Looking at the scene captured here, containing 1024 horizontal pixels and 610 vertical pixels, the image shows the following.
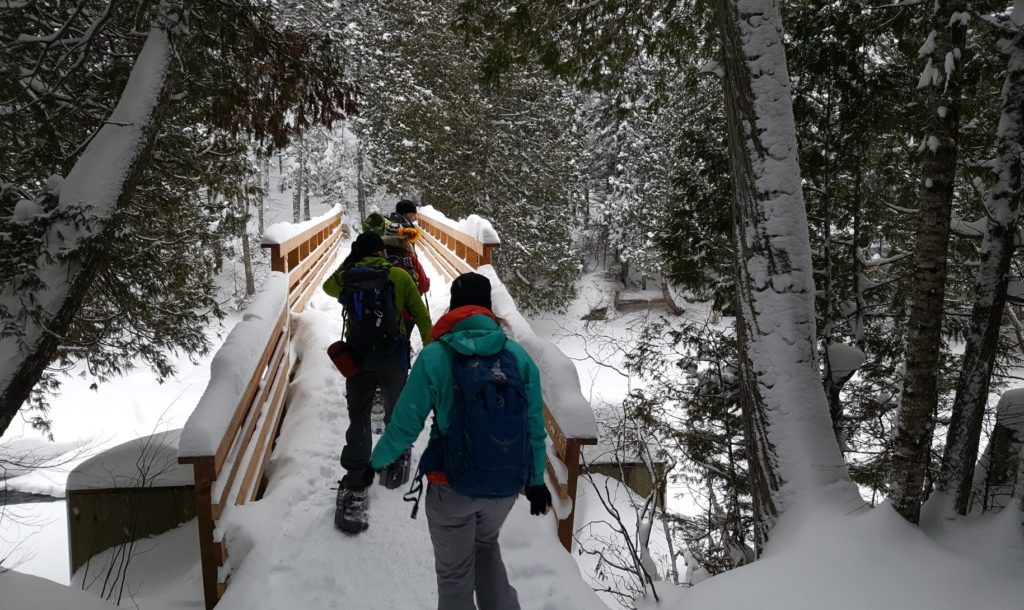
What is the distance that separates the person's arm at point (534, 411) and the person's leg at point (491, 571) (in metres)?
0.22

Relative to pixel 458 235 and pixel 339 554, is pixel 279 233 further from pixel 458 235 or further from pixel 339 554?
pixel 339 554

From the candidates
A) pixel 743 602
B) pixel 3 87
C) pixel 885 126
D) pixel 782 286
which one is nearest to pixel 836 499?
pixel 743 602

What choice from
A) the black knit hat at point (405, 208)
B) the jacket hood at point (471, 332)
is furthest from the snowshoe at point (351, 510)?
the black knit hat at point (405, 208)

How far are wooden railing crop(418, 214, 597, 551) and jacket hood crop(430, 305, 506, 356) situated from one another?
4.23ft

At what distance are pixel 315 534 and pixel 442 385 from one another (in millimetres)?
2094

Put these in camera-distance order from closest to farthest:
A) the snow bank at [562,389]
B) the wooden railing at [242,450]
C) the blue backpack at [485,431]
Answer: the blue backpack at [485,431] → the wooden railing at [242,450] → the snow bank at [562,389]

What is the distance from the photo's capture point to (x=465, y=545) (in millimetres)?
2793

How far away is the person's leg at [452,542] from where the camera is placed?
8.93ft

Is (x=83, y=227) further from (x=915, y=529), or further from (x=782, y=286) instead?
Answer: (x=915, y=529)

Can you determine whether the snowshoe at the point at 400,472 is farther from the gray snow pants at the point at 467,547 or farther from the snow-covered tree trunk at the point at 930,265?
the snow-covered tree trunk at the point at 930,265

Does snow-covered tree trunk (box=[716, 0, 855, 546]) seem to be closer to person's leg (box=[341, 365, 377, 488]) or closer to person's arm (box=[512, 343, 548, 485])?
person's arm (box=[512, 343, 548, 485])

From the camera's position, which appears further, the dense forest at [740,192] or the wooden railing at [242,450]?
the dense forest at [740,192]

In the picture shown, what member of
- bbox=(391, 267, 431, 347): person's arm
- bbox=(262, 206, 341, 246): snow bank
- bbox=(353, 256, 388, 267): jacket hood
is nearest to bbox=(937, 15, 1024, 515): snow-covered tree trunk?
bbox=(391, 267, 431, 347): person's arm

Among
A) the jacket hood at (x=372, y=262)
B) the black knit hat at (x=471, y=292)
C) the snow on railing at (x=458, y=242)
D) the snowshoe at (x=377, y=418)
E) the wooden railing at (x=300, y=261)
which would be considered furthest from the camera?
the snow on railing at (x=458, y=242)
